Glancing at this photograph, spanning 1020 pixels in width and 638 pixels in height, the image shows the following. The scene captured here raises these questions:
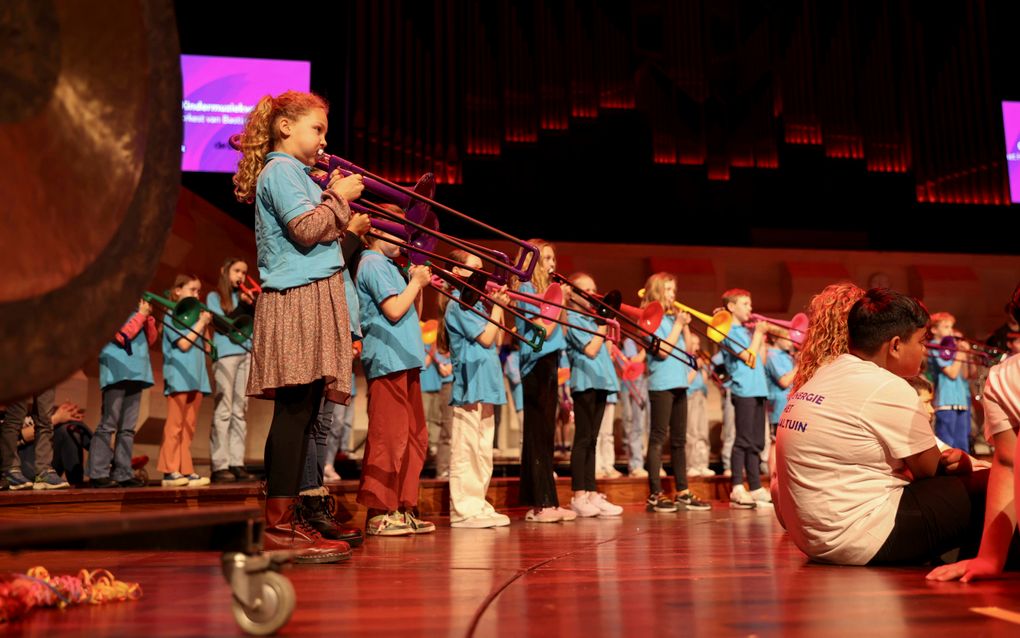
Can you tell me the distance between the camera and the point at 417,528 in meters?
4.27

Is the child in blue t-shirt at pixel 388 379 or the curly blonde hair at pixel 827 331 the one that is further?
the child in blue t-shirt at pixel 388 379

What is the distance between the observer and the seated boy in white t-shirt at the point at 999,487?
238 centimetres

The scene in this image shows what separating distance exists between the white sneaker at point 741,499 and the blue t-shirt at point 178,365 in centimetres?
406

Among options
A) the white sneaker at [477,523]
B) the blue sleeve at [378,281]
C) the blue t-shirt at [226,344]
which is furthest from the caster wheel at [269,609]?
the blue t-shirt at [226,344]

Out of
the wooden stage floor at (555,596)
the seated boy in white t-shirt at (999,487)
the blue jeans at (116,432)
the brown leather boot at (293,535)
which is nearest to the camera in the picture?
the wooden stage floor at (555,596)

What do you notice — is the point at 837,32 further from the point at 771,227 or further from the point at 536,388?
the point at 536,388

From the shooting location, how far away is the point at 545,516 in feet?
16.7

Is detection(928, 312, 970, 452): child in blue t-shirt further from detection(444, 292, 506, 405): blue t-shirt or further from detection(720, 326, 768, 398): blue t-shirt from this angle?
detection(444, 292, 506, 405): blue t-shirt

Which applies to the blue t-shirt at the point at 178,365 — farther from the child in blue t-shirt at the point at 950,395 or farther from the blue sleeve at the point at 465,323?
the child in blue t-shirt at the point at 950,395

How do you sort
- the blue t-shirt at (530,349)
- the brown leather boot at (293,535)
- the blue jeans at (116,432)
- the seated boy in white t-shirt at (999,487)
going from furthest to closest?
the blue jeans at (116,432)
the blue t-shirt at (530,349)
the brown leather boot at (293,535)
the seated boy in white t-shirt at (999,487)

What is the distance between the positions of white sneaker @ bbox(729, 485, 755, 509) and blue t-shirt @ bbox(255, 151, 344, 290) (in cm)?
440

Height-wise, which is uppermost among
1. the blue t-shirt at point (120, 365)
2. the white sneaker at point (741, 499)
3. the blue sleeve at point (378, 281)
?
the blue sleeve at point (378, 281)

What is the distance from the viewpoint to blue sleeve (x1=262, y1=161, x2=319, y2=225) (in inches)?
115

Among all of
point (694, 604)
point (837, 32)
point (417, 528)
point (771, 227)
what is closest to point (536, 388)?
point (417, 528)
